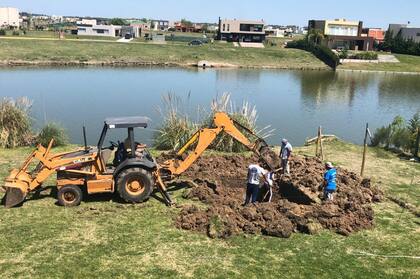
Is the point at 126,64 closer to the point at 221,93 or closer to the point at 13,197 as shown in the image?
the point at 221,93

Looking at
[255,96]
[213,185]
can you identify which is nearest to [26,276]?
[213,185]

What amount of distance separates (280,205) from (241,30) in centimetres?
10002

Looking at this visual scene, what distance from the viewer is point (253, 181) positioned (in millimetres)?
11922

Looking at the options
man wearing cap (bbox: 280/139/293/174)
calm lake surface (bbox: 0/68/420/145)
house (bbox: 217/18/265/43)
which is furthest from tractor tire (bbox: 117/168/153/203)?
house (bbox: 217/18/265/43)

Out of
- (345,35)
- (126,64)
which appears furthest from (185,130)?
(345,35)

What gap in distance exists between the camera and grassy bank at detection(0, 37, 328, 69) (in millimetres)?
64188

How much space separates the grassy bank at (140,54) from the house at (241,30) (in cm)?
2388

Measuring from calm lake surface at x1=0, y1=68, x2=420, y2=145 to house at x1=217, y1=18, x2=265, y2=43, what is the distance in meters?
40.9

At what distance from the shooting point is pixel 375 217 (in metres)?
12.1

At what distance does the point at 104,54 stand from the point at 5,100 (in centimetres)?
5173

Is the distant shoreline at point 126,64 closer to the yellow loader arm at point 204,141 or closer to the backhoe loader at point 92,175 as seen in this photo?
the backhoe loader at point 92,175

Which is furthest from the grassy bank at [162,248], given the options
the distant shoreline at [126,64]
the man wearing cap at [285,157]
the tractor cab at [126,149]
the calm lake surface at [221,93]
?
the distant shoreline at [126,64]

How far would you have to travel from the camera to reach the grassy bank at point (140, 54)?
211 feet

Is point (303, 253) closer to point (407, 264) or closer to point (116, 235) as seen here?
point (407, 264)
